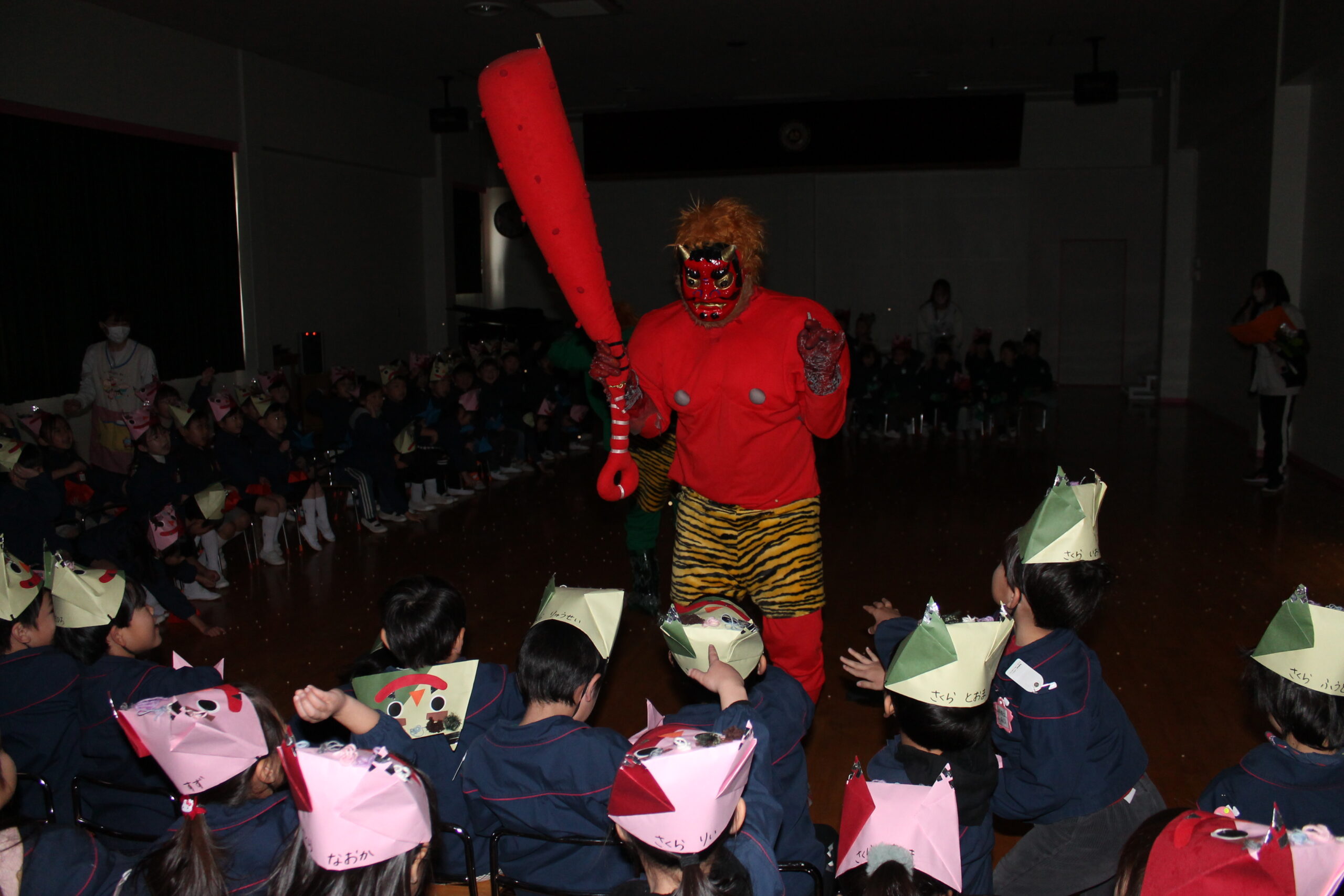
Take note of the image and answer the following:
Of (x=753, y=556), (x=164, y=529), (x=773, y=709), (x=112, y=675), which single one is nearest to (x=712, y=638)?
(x=773, y=709)

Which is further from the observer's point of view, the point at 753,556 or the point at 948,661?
the point at 753,556

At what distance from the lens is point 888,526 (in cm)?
666

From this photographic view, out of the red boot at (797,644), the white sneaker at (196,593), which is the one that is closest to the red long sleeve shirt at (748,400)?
the red boot at (797,644)

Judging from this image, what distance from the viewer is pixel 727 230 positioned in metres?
3.27

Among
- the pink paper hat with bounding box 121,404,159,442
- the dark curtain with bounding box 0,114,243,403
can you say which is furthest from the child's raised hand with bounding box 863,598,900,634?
the dark curtain with bounding box 0,114,243,403

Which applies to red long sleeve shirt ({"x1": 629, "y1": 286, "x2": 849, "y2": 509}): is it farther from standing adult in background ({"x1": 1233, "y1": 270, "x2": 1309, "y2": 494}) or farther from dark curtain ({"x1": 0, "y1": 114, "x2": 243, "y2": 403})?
dark curtain ({"x1": 0, "y1": 114, "x2": 243, "y2": 403})

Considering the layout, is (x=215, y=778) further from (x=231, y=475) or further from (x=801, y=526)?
(x=231, y=475)

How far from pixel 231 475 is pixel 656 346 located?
354 centimetres

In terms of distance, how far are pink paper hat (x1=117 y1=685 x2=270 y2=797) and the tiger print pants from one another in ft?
5.65

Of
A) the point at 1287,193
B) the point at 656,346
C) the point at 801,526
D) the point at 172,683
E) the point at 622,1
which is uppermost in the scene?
the point at 622,1

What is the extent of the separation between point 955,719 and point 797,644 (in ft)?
4.63

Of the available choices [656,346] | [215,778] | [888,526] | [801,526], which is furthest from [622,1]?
[215,778]

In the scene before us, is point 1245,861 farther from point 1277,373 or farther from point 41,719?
point 1277,373

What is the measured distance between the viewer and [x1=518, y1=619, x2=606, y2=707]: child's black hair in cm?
212
